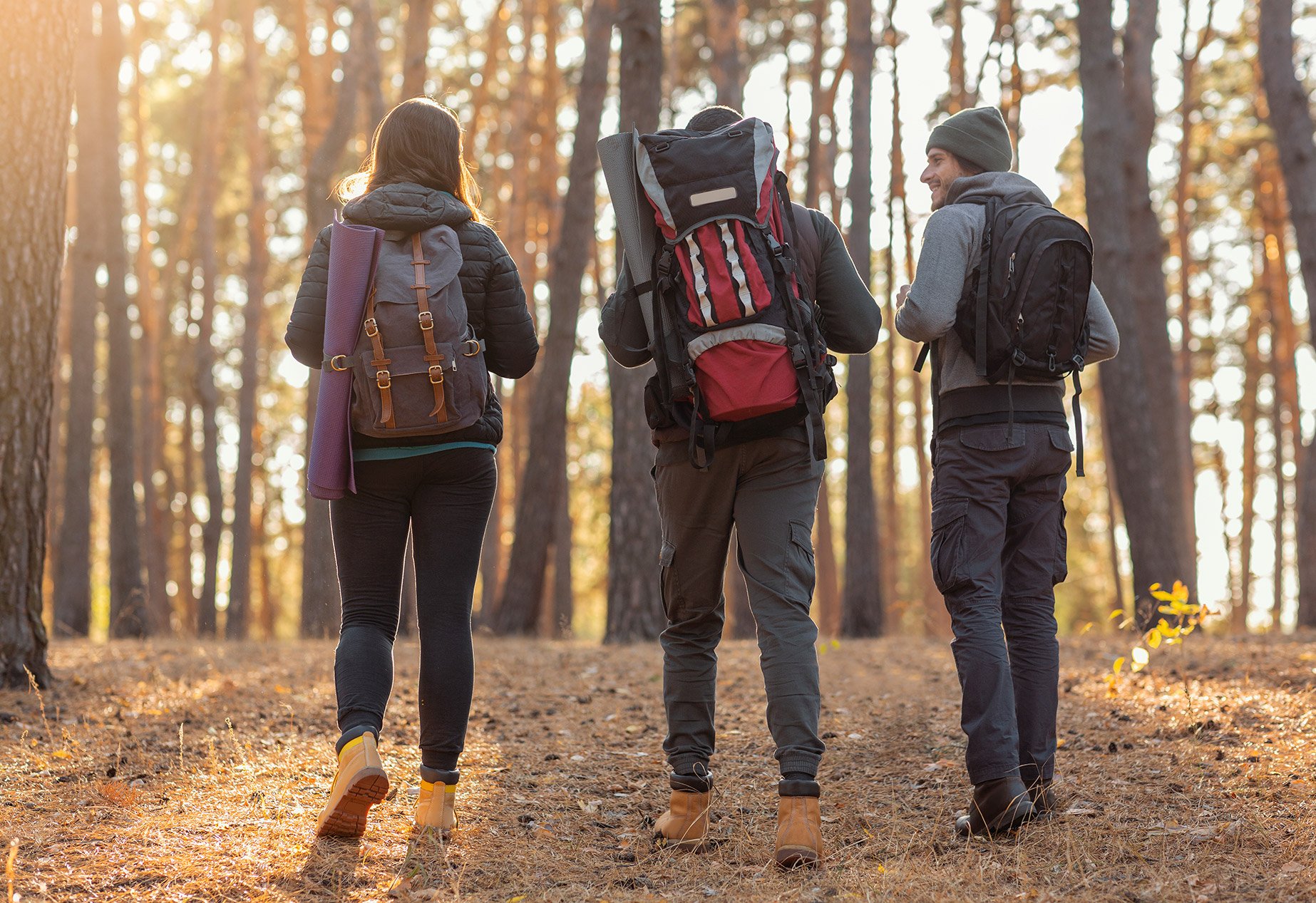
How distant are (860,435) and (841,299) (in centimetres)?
897

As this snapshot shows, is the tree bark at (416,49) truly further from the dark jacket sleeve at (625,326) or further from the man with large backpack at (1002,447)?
the man with large backpack at (1002,447)

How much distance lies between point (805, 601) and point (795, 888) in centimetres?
82

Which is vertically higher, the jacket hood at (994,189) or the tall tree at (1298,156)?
the tall tree at (1298,156)

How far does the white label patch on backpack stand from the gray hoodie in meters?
0.67

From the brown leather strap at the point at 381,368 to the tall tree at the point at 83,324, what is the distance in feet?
31.5

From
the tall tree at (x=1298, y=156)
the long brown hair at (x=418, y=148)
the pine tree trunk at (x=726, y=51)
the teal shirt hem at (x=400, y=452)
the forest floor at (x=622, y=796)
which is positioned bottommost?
the forest floor at (x=622, y=796)

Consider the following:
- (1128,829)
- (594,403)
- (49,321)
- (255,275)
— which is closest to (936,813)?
(1128,829)

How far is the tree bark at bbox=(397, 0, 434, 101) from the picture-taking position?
13438mm

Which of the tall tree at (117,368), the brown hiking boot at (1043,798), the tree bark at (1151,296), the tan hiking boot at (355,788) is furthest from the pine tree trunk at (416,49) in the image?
the brown hiking boot at (1043,798)

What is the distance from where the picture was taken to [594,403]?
2669 cm

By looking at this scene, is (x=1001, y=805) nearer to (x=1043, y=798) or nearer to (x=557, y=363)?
(x=1043, y=798)

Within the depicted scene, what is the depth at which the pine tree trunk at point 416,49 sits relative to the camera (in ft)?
44.1

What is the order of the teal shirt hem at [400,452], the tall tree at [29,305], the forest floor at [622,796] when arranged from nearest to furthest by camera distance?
the forest floor at [622,796] < the teal shirt hem at [400,452] < the tall tree at [29,305]

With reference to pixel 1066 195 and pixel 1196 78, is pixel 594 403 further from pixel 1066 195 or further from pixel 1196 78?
pixel 1196 78
